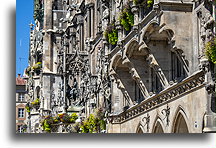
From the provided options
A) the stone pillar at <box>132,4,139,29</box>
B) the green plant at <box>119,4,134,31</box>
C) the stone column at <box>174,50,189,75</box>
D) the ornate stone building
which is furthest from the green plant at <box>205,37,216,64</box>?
the green plant at <box>119,4,134,31</box>

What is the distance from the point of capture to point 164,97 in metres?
16.7

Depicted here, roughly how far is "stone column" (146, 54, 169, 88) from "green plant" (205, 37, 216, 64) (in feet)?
→ 13.5

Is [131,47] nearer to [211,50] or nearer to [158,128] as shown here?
[158,128]

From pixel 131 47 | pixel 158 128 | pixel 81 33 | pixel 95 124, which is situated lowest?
pixel 158 128

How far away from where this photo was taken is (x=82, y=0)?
31250 mm

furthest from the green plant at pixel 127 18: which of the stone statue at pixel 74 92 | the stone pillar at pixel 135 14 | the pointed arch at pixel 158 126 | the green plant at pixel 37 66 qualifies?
the green plant at pixel 37 66

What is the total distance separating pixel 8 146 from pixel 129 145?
2.30 meters

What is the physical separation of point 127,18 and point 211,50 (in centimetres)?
617

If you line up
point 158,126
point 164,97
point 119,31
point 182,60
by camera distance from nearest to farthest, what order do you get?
point 182,60
point 164,97
point 158,126
point 119,31

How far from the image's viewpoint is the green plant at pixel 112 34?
19891mm

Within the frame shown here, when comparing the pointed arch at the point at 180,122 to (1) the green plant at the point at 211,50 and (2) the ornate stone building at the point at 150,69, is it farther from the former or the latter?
(1) the green plant at the point at 211,50

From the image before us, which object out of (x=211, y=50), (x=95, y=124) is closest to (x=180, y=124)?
(x=211, y=50)

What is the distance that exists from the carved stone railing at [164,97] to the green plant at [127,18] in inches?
90.1
